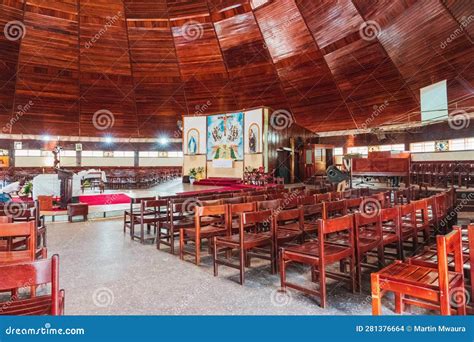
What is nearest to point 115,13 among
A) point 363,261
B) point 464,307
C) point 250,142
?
point 250,142

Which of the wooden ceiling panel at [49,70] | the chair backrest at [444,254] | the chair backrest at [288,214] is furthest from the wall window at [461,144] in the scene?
the wooden ceiling panel at [49,70]

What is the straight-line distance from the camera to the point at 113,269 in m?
3.32

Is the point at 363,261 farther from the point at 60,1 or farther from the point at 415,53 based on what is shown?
the point at 60,1

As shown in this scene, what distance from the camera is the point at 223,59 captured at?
504 inches

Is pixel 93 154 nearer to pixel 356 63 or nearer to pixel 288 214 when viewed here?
pixel 356 63

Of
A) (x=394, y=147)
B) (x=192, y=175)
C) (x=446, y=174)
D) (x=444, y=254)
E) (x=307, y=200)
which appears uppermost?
(x=394, y=147)

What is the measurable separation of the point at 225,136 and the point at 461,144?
8.91m

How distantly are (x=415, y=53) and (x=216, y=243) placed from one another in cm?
942

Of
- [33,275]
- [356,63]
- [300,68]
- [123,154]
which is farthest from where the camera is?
[123,154]

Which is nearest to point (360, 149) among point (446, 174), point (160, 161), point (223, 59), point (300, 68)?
point (300, 68)

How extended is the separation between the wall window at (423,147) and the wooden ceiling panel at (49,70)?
14133 mm

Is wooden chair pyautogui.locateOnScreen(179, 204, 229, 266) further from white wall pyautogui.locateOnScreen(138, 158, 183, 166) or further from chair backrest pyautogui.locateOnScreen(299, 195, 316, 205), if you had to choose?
white wall pyautogui.locateOnScreen(138, 158, 183, 166)

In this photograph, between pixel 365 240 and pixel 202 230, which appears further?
pixel 202 230

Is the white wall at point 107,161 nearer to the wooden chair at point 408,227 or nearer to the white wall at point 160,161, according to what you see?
the white wall at point 160,161
